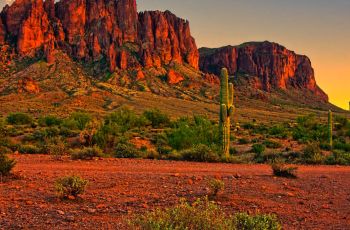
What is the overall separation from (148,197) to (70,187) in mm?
1574

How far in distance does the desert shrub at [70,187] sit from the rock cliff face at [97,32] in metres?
112

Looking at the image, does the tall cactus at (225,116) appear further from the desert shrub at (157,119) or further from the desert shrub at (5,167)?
the desert shrub at (157,119)

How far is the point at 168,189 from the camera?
30.2ft

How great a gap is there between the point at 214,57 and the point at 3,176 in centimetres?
18109

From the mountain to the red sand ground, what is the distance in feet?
232

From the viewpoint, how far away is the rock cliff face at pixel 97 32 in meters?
127

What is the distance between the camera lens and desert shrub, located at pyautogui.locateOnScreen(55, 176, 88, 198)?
802cm

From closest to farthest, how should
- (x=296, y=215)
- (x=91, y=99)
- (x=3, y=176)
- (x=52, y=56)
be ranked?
1. (x=296, y=215)
2. (x=3, y=176)
3. (x=91, y=99)
4. (x=52, y=56)

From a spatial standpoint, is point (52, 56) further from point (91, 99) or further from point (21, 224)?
point (21, 224)

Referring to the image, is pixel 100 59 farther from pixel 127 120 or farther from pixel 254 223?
pixel 254 223

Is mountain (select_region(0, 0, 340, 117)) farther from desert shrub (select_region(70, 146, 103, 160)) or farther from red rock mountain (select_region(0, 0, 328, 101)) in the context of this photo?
desert shrub (select_region(70, 146, 103, 160))

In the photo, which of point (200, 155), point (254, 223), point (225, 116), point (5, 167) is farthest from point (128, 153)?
point (254, 223)

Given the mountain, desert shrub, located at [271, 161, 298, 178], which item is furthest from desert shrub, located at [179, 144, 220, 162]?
the mountain

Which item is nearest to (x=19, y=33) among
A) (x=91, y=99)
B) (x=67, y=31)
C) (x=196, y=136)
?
(x=67, y=31)
